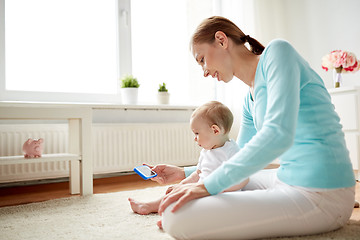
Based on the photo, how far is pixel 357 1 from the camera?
9.29 feet

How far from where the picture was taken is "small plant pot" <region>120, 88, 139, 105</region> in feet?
8.86

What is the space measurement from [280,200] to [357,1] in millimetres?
2618

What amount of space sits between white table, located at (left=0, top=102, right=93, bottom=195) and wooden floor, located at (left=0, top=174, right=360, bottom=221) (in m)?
0.16

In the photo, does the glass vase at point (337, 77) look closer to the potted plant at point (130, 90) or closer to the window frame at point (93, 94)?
the potted plant at point (130, 90)

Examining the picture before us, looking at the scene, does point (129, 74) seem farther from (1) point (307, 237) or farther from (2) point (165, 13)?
(1) point (307, 237)

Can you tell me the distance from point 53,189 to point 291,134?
1865mm

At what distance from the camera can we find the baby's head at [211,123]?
1205 mm

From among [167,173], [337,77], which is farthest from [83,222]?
[337,77]

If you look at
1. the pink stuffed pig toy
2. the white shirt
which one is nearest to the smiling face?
the white shirt

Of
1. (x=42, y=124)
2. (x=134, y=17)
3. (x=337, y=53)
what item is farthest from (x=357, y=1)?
(x=42, y=124)

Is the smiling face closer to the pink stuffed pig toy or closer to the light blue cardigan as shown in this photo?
the light blue cardigan

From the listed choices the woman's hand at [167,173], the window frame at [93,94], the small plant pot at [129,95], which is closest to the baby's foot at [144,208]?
the woman's hand at [167,173]

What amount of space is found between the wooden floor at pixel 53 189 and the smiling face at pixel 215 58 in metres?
1.08

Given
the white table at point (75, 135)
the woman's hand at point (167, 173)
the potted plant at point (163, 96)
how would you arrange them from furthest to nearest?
the potted plant at point (163, 96) → the white table at point (75, 135) → the woman's hand at point (167, 173)
